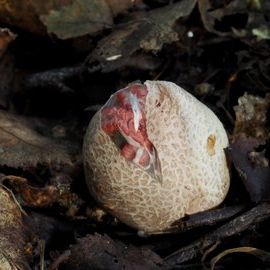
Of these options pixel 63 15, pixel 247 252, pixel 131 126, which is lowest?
pixel 247 252

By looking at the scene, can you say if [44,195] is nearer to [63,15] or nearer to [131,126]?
[131,126]

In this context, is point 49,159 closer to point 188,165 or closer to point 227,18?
point 188,165

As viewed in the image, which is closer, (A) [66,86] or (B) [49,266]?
(B) [49,266]

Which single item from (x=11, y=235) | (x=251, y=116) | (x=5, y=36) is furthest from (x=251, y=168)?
(x=5, y=36)

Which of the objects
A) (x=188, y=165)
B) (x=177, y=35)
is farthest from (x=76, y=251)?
(x=177, y=35)

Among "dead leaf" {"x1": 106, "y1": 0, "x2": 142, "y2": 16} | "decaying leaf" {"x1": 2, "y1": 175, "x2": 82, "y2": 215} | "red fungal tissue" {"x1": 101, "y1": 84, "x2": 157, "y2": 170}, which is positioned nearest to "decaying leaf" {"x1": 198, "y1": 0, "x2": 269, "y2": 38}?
"dead leaf" {"x1": 106, "y1": 0, "x2": 142, "y2": 16}

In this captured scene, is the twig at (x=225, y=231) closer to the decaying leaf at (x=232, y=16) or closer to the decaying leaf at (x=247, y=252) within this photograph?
the decaying leaf at (x=247, y=252)

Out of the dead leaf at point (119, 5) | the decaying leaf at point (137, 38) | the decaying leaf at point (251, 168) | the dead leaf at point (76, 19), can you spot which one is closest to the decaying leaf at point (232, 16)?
the decaying leaf at point (137, 38)
